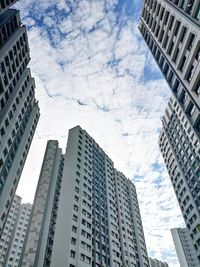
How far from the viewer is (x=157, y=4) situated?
40.5 meters

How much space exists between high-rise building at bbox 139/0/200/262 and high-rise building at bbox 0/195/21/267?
72507 millimetres

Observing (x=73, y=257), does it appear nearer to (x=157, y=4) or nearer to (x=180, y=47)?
(x=180, y=47)

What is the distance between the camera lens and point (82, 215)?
5138 cm

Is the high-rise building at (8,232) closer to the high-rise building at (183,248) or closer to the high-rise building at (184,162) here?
the high-rise building at (184,162)

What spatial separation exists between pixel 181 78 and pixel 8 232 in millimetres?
102582

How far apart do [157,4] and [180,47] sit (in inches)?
554

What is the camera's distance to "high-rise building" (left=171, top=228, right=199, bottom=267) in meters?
120

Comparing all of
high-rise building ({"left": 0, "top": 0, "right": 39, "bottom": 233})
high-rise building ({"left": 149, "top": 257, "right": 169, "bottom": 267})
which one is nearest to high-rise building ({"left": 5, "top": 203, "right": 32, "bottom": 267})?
high-rise building ({"left": 0, "top": 0, "right": 39, "bottom": 233})

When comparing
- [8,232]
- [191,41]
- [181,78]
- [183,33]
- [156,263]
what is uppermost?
[183,33]

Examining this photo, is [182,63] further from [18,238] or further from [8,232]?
[18,238]

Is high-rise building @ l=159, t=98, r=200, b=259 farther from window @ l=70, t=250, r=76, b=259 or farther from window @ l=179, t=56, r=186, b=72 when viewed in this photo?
window @ l=70, t=250, r=76, b=259

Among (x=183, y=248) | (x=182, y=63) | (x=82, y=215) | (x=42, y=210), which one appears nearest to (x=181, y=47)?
(x=182, y=63)

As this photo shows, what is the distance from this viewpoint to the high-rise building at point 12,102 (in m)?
42.9

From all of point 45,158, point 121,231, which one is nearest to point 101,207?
point 121,231
